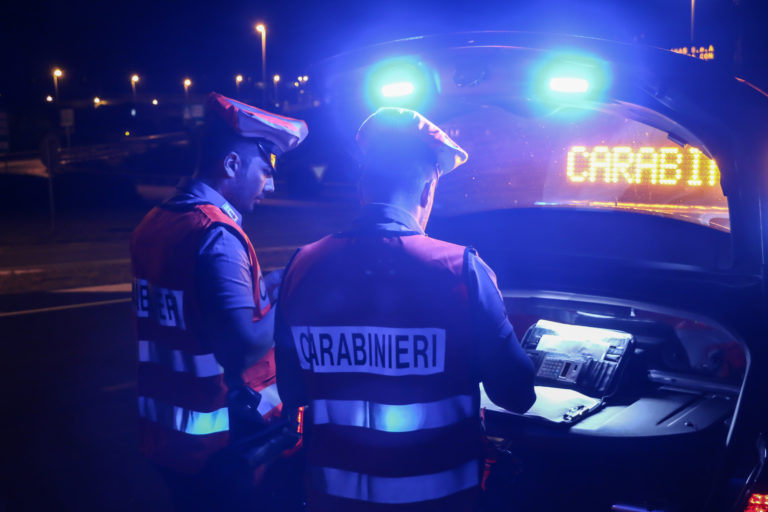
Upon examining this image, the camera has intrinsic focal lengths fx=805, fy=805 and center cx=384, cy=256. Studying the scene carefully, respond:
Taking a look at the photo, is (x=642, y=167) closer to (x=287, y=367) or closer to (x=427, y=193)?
(x=427, y=193)

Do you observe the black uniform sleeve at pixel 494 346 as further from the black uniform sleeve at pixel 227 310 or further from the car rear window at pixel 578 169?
the car rear window at pixel 578 169

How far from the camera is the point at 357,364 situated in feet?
6.13

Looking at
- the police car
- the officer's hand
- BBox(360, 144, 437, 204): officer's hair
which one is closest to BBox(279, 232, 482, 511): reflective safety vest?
BBox(360, 144, 437, 204): officer's hair

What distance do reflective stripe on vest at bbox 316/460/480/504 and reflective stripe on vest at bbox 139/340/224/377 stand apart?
1.82 ft

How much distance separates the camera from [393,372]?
1828mm

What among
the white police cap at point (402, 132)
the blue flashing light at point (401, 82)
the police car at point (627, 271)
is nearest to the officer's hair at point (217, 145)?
the police car at point (627, 271)

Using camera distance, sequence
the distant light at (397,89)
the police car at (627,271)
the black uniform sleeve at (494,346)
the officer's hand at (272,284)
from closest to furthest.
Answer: the black uniform sleeve at (494,346), the police car at (627,271), the distant light at (397,89), the officer's hand at (272,284)

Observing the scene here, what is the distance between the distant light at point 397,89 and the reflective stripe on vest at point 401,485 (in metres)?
1.10

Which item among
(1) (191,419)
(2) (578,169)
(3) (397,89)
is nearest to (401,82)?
(3) (397,89)

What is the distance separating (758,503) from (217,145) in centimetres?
183

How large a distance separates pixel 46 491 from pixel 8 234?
1476cm

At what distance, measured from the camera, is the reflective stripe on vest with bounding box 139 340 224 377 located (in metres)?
2.29

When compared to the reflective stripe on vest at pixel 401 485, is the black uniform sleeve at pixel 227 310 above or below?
above

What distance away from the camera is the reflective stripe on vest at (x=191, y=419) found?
90.4 inches
